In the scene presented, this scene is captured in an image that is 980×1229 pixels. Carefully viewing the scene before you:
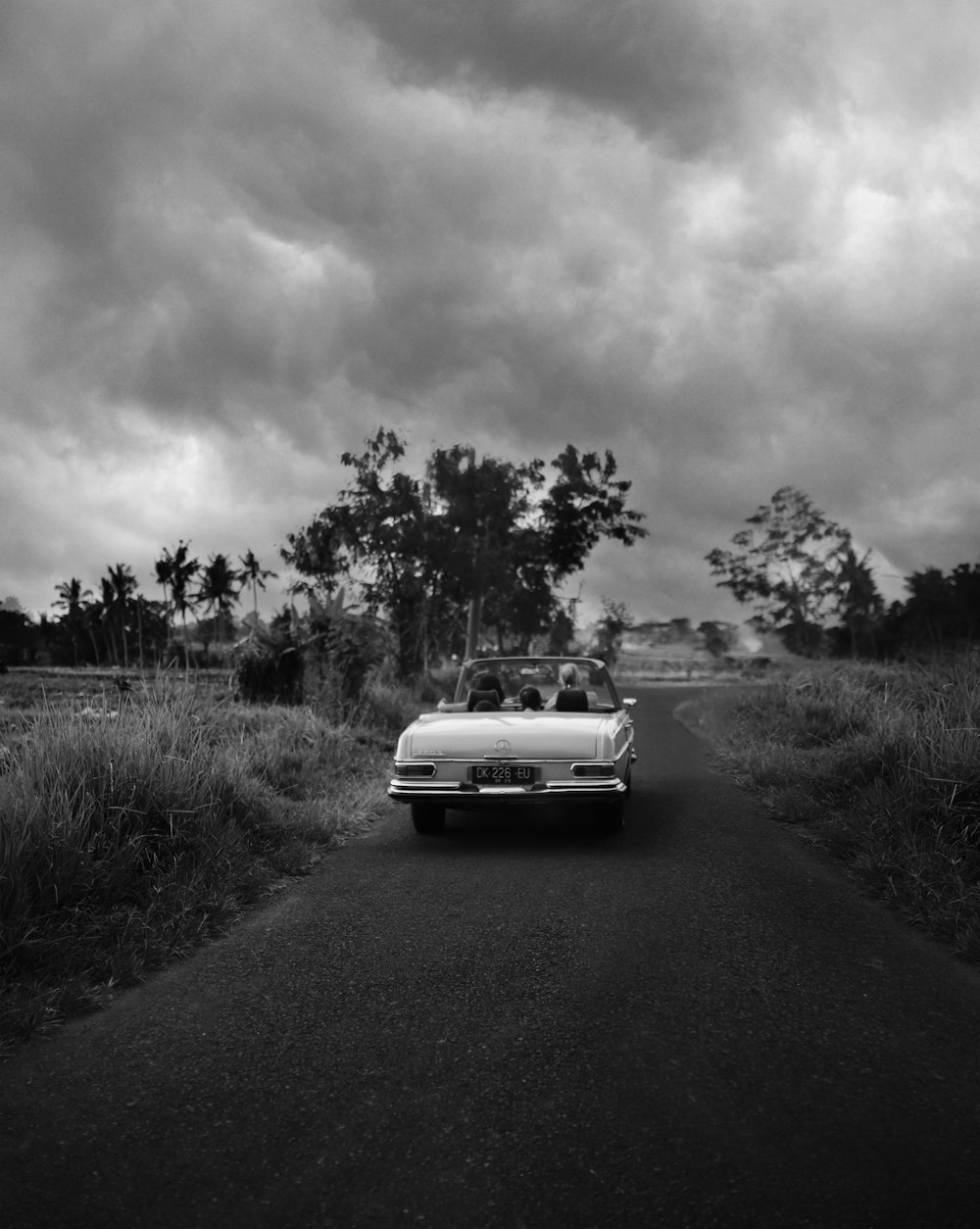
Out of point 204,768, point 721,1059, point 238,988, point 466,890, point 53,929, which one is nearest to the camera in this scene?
point 721,1059

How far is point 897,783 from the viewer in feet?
27.4

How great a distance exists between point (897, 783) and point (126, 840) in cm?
592

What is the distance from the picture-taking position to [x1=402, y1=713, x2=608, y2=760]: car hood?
25.7 ft

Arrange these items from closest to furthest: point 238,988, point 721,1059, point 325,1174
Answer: point 325,1174 < point 721,1059 < point 238,988

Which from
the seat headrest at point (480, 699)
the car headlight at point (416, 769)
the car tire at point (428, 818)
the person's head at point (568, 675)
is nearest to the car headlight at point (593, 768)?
the car headlight at point (416, 769)

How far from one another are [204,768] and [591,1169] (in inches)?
210

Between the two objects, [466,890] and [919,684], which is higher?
[919,684]

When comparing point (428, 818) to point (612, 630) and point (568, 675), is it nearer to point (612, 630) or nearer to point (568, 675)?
point (568, 675)

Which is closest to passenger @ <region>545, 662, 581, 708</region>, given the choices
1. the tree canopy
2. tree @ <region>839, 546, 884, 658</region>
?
the tree canopy

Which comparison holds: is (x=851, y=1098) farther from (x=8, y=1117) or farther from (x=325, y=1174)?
(x=8, y=1117)

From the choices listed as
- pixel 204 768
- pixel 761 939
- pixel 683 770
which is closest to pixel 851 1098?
pixel 761 939

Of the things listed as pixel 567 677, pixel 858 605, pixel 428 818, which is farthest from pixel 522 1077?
pixel 858 605

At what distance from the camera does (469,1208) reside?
2561 mm

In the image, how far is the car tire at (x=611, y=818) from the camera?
8086 millimetres
